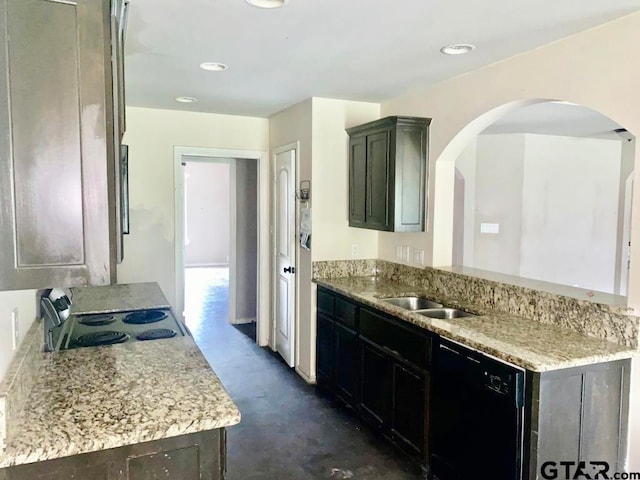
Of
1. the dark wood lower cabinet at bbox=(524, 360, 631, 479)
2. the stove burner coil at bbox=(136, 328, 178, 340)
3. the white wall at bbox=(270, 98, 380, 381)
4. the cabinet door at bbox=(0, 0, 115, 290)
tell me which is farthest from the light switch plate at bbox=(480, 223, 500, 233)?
the cabinet door at bbox=(0, 0, 115, 290)

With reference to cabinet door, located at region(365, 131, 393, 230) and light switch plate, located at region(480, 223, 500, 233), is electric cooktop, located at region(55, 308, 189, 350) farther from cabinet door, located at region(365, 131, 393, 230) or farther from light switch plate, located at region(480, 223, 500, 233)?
light switch plate, located at region(480, 223, 500, 233)

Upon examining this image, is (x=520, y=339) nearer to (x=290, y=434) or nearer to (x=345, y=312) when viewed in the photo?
(x=345, y=312)

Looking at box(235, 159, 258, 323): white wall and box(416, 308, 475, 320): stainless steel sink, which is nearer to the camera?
box(416, 308, 475, 320): stainless steel sink

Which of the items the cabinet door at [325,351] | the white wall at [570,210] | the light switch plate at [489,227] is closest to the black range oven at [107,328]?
the cabinet door at [325,351]

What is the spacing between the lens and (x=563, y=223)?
6238 mm

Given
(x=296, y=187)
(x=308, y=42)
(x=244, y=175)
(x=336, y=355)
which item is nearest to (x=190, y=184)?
(x=244, y=175)

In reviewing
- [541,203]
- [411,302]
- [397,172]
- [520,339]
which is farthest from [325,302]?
[541,203]

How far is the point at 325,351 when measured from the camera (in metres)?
3.89

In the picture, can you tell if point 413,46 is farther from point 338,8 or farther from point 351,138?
point 351,138

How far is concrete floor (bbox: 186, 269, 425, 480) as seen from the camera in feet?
9.21

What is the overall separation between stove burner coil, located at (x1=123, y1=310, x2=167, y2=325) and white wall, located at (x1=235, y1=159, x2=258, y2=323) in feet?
10.3

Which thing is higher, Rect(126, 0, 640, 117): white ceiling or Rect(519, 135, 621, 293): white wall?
Rect(126, 0, 640, 117): white ceiling

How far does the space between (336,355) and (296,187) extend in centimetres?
152

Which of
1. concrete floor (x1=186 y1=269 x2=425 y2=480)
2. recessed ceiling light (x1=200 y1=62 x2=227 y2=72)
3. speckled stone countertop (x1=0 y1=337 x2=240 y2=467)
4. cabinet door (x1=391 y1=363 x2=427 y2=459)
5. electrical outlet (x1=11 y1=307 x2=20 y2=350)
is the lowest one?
concrete floor (x1=186 y1=269 x2=425 y2=480)
